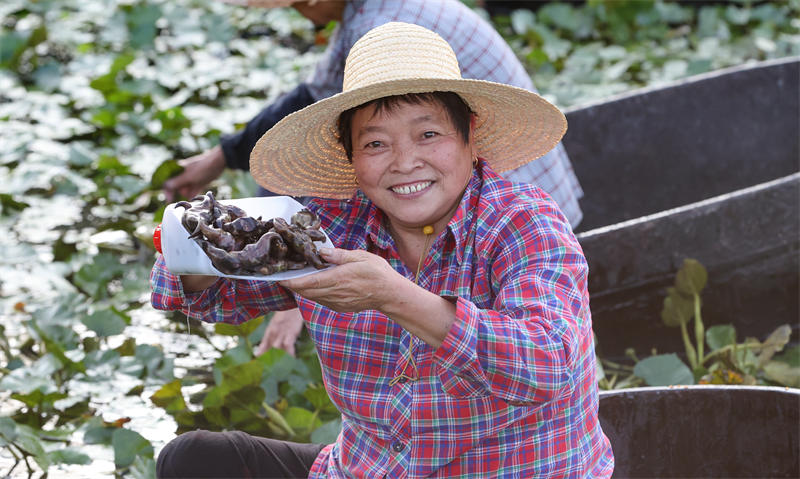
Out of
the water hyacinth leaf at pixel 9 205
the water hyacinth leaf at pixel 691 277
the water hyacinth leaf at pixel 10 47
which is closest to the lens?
the water hyacinth leaf at pixel 691 277

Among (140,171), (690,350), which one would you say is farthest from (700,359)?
(140,171)

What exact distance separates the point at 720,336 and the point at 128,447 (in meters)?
1.30

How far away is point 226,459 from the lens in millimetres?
1592

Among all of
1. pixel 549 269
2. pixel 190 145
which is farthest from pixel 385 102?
pixel 190 145

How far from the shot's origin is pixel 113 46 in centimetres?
495

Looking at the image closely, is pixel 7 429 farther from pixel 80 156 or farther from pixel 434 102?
pixel 80 156

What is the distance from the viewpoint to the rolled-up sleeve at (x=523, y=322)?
116 centimetres

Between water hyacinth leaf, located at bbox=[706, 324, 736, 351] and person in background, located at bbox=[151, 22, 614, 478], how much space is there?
1025 millimetres

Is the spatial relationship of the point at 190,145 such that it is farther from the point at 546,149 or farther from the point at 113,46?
the point at 546,149

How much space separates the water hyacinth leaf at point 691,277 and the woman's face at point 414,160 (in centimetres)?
110

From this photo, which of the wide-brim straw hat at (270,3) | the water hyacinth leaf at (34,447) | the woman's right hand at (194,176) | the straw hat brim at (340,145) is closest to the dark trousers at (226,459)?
the straw hat brim at (340,145)

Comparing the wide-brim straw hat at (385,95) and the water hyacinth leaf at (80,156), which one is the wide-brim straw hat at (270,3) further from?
the water hyacinth leaf at (80,156)

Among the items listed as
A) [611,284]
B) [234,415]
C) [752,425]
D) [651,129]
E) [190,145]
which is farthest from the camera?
[190,145]

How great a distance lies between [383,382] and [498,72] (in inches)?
42.1
